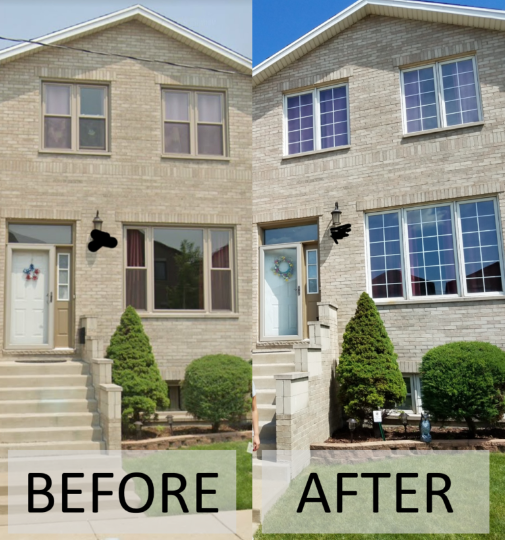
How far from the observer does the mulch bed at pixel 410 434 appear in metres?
3.96

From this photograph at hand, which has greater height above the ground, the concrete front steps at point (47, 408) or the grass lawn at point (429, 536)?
the concrete front steps at point (47, 408)

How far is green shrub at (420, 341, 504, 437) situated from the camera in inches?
155

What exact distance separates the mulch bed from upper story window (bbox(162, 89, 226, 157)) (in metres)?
2.11

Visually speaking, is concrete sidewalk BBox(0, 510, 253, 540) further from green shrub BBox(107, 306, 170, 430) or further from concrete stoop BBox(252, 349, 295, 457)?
concrete stoop BBox(252, 349, 295, 457)

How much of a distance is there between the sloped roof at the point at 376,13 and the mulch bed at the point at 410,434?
275cm

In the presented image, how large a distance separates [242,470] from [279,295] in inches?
46.1

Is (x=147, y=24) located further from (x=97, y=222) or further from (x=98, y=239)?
(x=98, y=239)

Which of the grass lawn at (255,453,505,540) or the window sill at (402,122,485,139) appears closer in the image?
the grass lawn at (255,453,505,540)

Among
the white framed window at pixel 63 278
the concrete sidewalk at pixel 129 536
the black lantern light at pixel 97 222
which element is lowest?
the concrete sidewalk at pixel 129 536

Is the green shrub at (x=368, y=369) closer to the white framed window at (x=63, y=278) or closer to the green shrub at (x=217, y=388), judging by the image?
the green shrub at (x=217, y=388)

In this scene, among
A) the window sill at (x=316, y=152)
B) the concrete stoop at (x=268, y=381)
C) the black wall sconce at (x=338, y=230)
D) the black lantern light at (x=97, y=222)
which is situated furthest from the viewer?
the window sill at (x=316, y=152)

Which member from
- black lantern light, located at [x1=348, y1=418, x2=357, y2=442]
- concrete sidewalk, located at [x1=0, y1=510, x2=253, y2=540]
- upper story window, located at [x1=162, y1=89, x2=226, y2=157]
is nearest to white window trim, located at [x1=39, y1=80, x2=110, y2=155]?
upper story window, located at [x1=162, y1=89, x2=226, y2=157]

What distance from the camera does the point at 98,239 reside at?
3.68 meters

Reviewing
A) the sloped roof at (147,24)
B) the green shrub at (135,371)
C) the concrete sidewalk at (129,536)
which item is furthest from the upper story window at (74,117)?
the concrete sidewalk at (129,536)
